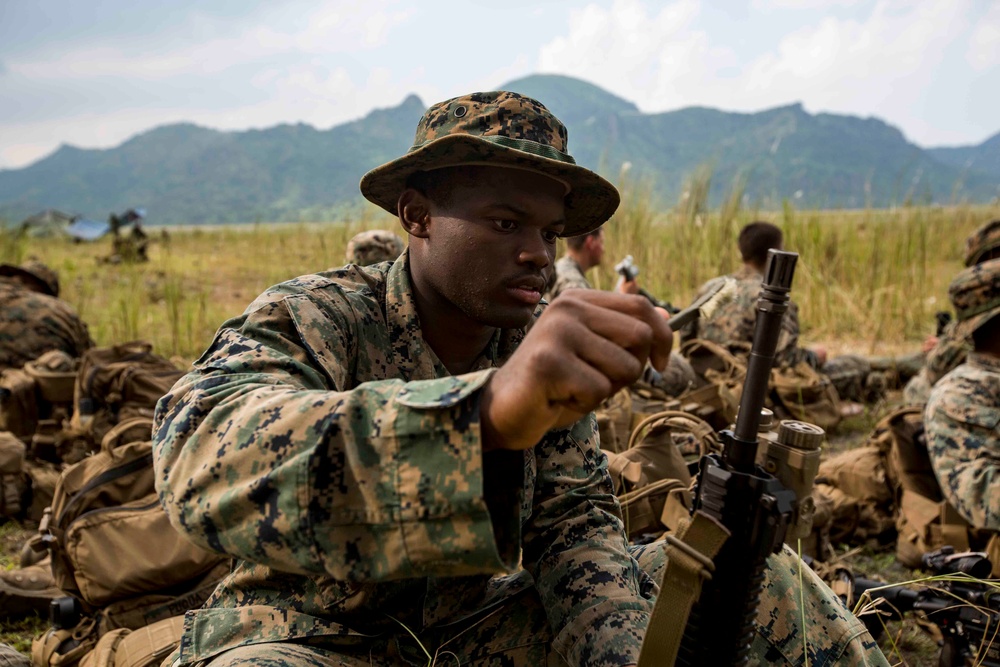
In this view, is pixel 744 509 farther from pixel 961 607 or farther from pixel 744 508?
pixel 961 607

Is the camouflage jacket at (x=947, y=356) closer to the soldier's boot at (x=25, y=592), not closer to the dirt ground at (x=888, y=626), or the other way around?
the dirt ground at (x=888, y=626)

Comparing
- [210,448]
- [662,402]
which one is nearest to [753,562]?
[210,448]

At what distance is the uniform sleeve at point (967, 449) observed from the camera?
9.34ft

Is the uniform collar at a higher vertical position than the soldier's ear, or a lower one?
lower

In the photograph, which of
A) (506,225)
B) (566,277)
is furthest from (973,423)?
(566,277)

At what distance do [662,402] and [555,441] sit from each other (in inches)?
112

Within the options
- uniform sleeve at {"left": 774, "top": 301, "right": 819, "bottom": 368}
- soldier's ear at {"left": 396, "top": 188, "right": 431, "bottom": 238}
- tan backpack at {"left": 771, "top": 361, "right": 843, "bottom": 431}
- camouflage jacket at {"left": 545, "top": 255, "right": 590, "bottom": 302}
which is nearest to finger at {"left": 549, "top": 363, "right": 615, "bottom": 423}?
soldier's ear at {"left": 396, "top": 188, "right": 431, "bottom": 238}

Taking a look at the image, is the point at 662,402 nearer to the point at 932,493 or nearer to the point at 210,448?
the point at 932,493

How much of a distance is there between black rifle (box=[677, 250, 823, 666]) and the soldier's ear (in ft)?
3.19

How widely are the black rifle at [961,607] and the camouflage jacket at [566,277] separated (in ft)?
10.8

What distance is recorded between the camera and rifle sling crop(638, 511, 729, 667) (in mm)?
1139

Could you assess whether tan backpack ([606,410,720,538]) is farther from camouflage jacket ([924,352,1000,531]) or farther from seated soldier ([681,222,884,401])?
seated soldier ([681,222,884,401])

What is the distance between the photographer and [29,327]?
5148 mm

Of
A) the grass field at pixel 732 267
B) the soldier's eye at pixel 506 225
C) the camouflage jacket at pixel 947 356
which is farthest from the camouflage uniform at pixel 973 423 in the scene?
A: the grass field at pixel 732 267
